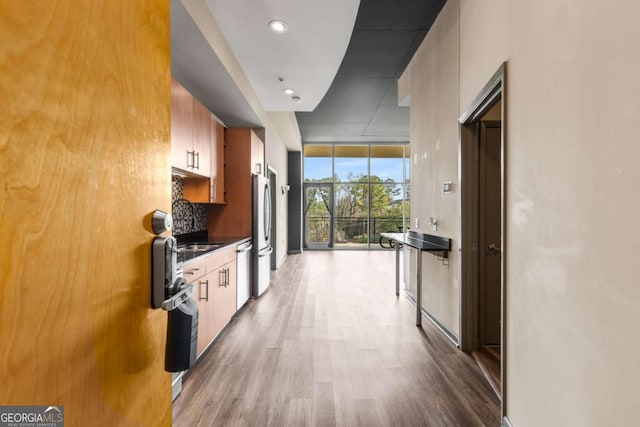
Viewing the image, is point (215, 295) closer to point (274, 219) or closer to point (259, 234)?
point (259, 234)

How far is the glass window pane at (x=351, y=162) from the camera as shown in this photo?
359 inches

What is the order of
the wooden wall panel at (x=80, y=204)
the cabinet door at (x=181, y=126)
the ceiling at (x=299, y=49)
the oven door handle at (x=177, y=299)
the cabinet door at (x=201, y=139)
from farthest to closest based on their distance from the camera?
1. the cabinet door at (x=201, y=139)
2. the cabinet door at (x=181, y=126)
3. the ceiling at (x=299, y=49)
4. the oven door handle at (x=177, y=299)
5. the wooden wall panel at (x=80, y=204)

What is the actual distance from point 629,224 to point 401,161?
8533 mm

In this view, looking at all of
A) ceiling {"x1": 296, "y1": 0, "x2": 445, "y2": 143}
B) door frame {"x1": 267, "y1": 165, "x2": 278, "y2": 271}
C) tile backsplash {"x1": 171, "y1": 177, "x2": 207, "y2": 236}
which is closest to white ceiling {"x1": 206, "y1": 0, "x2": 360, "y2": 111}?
ceiling {"x1": 296, "y1": 0, "x2": 445, "y2": 143}

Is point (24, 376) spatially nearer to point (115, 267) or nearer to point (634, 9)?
point (115, 267)

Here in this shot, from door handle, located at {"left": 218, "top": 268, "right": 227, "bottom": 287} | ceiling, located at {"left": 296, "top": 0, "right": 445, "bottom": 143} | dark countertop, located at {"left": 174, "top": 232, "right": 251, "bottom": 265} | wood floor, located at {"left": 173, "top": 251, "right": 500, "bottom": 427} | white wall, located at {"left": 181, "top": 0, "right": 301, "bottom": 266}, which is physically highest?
ceiling, located at {"left": 296, "top": 0, "right": 445, "bottom": 143}

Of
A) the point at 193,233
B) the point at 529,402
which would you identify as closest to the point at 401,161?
the point at 193,233

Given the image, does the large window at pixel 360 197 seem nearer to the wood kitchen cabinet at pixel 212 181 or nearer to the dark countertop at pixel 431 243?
the wood kitchen cabinet at pixel 212 181

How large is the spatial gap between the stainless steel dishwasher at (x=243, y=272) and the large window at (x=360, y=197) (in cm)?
517

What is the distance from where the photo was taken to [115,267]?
2.14ft

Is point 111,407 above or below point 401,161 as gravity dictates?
below

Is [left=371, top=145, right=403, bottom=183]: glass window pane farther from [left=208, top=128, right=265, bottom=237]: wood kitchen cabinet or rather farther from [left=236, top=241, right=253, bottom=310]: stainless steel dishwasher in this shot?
[left=236, top=241, right=253, bottom=310]: stainless steel dishwasher

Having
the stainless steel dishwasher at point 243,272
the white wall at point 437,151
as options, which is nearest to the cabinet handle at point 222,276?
the stainless steel dishwasher at point 243,272

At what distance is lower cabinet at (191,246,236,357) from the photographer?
239 centimetres
